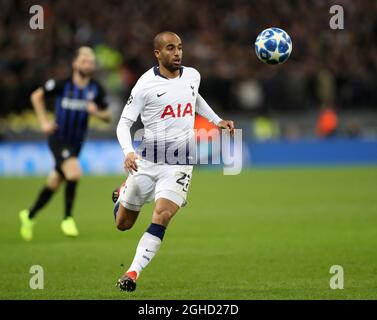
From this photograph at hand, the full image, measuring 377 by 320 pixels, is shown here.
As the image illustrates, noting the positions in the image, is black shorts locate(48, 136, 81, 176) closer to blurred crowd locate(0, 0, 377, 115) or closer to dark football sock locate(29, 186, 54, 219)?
dark football sock locate(29, 186, 54, 219)

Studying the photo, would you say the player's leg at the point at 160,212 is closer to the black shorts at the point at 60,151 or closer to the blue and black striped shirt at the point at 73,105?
the black shorts at the point at 60,151

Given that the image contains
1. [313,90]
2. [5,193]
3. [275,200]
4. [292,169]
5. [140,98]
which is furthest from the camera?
[313,90]

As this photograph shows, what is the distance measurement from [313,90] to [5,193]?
1238cm

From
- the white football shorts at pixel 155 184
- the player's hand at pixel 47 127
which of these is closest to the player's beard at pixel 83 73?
the player's hand at pixel 47 127

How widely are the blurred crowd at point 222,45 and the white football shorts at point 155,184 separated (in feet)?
57.5

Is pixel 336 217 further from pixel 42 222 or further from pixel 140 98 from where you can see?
pixel 140 98

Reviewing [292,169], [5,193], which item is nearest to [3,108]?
[5,193]

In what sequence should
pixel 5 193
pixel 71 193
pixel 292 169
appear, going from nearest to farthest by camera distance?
pixel 71 193
pixel 5 193
pixel 292 169

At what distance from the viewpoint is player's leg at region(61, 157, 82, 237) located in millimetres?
12648

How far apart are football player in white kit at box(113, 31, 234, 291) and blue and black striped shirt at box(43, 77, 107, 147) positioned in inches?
167

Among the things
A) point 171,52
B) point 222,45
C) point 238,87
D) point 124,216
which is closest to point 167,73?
point 171,52

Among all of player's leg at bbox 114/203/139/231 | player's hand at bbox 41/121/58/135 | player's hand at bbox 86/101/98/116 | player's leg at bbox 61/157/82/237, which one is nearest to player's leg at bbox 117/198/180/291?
player's leg at bbox 114/203/139/231

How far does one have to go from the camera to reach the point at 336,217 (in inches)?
585
